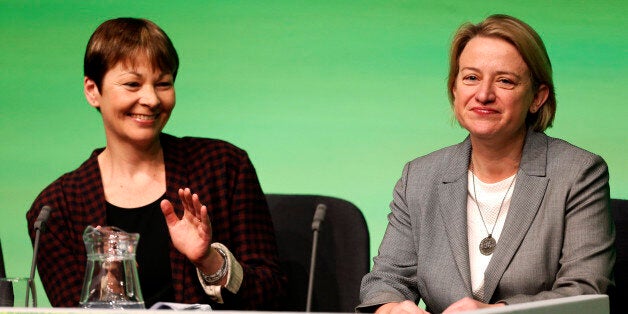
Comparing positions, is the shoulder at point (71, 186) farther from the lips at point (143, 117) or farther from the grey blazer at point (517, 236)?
the grey blazer at point (517, 236)

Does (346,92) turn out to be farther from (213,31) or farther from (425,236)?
(425,236)

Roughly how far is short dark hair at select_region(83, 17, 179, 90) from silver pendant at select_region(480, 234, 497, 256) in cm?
98

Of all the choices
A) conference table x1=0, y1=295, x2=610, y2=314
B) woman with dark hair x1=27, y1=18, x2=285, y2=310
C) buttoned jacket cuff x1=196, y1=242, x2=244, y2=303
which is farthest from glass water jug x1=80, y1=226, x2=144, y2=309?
woman with dark hair x1=27, y1=18, x2=285, y2=310

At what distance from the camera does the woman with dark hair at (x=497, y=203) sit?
8.63ft

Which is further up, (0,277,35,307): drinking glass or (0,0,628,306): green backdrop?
(0,0,628,306): green backdrop

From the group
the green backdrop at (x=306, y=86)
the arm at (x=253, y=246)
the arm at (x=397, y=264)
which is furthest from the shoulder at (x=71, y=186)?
the arm at (x=397, y=264)

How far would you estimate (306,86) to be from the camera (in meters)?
3.74

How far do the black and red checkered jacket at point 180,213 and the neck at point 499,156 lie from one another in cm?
61

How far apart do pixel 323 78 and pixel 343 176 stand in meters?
0.33

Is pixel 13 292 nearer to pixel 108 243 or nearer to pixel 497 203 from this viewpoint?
pixel 108 243

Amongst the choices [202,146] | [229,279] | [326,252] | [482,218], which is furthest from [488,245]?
[202,146]

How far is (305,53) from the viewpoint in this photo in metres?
3.75

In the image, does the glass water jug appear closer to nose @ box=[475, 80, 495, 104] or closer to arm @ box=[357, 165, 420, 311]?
arm @ box=[357, 165, 420, 311]

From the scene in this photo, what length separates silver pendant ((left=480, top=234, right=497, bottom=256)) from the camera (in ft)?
8.94
